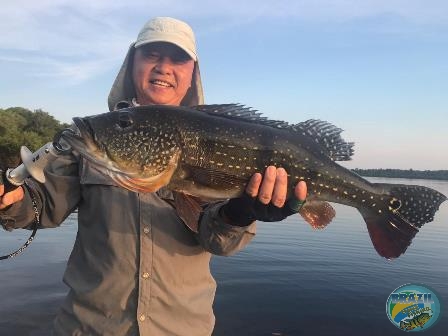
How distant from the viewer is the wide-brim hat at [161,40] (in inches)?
179

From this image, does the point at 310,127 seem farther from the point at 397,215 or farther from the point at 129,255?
the point at 129,255

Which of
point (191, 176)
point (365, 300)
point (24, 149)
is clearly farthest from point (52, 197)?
point (365, 300)

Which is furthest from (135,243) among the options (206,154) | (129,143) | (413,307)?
(413,307)

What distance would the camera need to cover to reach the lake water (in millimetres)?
11141

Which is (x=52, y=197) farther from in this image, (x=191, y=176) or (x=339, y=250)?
(x=339, y=250)

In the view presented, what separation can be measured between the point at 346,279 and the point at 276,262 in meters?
2.78

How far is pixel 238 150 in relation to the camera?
12.4 ft

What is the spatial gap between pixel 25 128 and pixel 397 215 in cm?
7357

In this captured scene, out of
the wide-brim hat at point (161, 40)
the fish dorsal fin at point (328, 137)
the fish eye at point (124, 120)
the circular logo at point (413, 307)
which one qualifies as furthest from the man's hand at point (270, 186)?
the circular logo at point (413, 307)

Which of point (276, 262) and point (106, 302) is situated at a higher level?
point (106, 302)

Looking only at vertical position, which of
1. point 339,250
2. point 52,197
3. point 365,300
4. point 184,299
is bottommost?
point 339,250

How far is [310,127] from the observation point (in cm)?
425

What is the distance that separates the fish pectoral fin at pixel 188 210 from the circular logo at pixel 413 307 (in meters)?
10.1

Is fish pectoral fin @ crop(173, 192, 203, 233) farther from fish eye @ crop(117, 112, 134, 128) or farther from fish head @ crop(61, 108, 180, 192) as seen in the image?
fish eye @ crop(117, 112, 134, 128)
